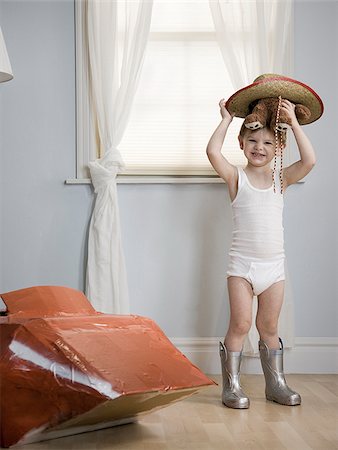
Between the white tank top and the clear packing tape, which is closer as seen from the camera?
the clear packing tape

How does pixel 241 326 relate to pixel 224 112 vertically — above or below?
below

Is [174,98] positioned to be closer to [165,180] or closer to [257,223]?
Answer: [165,180]

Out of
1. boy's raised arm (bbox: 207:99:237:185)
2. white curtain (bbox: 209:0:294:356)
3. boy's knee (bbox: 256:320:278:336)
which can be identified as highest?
white curtain (bbox: 209:0:294:356)

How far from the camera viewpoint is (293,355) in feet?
10.9

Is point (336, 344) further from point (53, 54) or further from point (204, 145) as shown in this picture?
point (53, 54)

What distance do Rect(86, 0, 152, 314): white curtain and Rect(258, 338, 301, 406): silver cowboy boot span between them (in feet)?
2.41

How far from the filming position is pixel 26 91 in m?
3.34

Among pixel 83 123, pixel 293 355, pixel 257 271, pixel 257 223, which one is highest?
pixel 83 123

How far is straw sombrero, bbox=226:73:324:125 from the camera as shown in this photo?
2.77m

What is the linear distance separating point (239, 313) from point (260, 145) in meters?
0.66

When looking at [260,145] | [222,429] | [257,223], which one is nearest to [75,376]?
[222,429]

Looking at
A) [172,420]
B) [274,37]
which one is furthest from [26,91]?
[172,420]

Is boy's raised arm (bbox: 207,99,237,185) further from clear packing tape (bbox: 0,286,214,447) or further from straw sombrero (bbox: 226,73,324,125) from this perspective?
clear packing tape (bbox: 0,286,214,447)

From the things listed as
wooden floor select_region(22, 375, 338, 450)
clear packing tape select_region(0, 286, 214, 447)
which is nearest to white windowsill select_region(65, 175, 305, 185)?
wooden floor select_region(22, 375, 338, 450)
